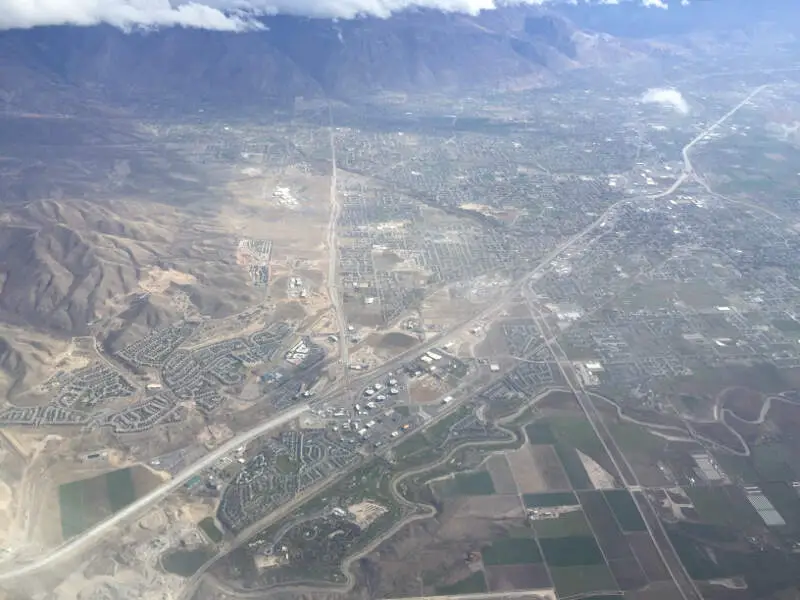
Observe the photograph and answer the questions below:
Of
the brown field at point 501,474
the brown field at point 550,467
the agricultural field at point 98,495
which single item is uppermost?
the brown field at point 550,467

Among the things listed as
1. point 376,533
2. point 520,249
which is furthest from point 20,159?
point 376,533

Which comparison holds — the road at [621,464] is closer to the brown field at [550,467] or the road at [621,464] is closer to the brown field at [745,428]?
the brown field at [550,467]

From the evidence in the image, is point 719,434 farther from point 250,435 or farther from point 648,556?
point 250,435

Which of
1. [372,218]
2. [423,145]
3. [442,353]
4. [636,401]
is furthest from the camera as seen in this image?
[423,145]

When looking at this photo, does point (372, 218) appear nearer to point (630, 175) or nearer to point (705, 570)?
point (630, 175)

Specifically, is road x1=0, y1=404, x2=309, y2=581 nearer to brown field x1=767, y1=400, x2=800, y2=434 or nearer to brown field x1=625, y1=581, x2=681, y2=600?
brown field x1=625, y1=581, x2=681, y2=600

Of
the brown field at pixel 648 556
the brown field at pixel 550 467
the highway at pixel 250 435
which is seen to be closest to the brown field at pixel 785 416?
the highway at pixel 250 435

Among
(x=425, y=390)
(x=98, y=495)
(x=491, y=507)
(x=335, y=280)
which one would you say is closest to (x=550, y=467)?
(x=491, y=507)
